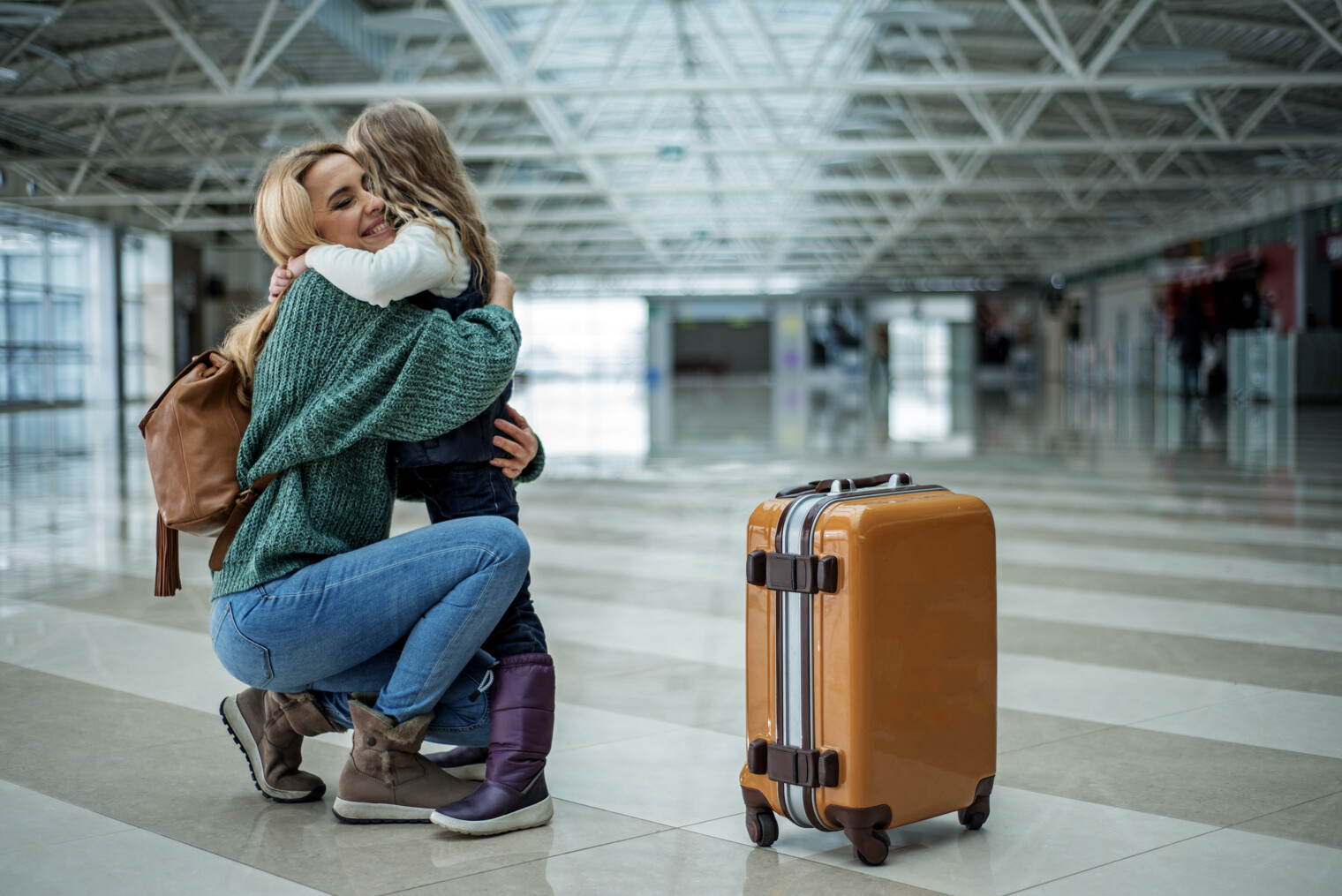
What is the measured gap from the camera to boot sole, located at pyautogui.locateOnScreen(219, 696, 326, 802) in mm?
2916

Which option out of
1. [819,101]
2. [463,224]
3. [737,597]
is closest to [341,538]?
[463,224]

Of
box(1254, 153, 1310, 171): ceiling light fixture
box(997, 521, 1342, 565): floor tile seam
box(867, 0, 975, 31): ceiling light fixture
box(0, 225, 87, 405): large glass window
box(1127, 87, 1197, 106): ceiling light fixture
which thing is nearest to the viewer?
box(997, 521, 1342, 565): floor tile seam

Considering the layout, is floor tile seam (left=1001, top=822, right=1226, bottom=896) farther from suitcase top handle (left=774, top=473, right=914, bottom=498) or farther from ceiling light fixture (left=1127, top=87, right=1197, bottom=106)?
ceiling light fixture (left=1127, top=87, right=1197, bottom=106)

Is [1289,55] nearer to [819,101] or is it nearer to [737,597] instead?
[819,101]

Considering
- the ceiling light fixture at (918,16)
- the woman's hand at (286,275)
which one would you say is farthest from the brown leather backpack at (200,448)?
the ceiling light fixture at (918,16)

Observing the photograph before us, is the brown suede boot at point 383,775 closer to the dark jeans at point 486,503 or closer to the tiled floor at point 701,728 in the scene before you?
the tiled floor at point 701,728

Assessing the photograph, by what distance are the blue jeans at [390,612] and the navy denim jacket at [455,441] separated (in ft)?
0.56

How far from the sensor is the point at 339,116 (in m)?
25.0

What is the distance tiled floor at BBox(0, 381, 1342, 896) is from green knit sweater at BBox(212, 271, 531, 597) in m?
0.65

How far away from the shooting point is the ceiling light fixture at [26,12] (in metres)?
14.7

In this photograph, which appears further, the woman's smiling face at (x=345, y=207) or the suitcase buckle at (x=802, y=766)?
the woman's smiling face at (x=345, y=207)

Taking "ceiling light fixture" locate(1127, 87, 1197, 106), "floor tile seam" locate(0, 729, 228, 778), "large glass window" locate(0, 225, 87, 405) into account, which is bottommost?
"floor tile seam" locate(0, 729, 228, 778)

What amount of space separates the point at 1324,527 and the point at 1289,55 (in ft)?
59.7

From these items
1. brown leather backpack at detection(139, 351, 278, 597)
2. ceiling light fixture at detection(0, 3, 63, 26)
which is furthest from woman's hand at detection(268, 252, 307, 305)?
ceiling light fixture at detection(0, 3, 63, 26)
